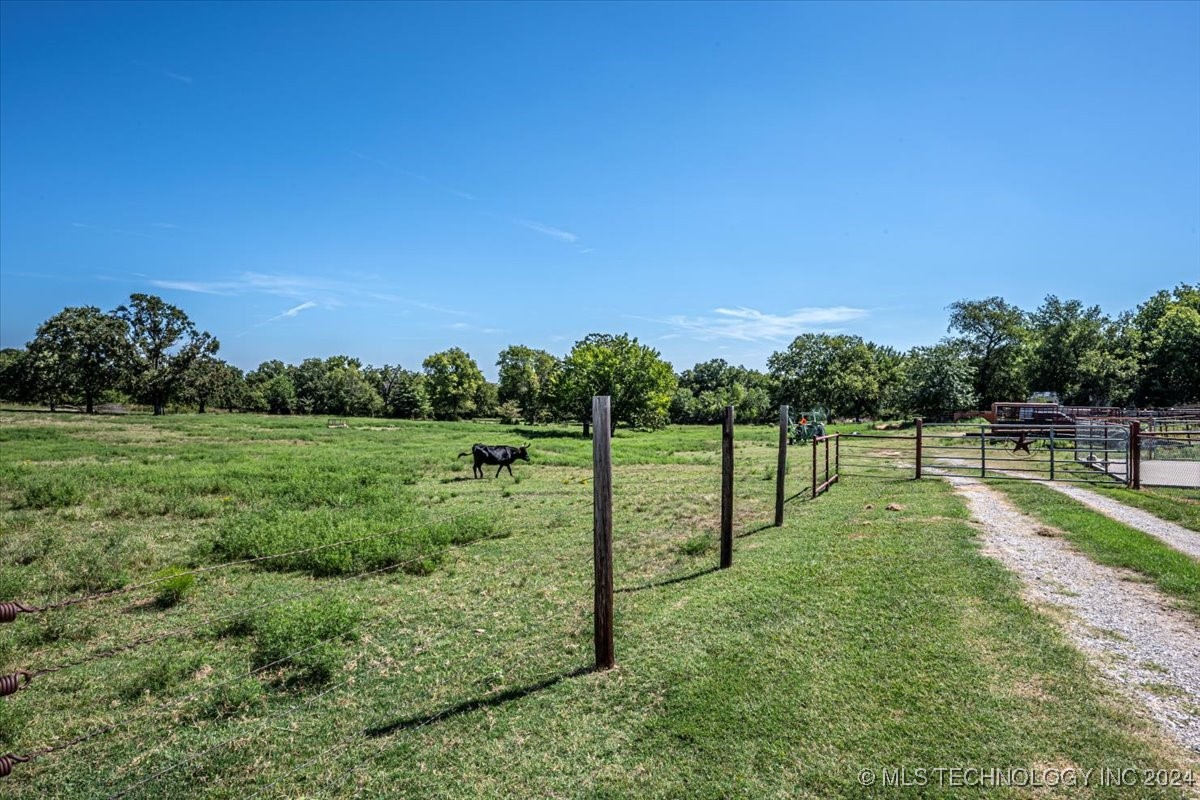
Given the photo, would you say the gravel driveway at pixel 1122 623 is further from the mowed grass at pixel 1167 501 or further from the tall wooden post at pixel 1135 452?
the tall wooden post at pixel 1135 452

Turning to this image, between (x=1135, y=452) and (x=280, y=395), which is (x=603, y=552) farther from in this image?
(x=280, y=395)

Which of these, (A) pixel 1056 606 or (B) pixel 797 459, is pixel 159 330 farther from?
(A) pixel 1056 606

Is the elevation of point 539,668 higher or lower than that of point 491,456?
lower

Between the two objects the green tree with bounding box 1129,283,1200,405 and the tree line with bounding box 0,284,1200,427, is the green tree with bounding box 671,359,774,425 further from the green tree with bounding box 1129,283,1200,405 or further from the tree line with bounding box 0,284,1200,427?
the green tree with bounding box 1129,283,1200,405

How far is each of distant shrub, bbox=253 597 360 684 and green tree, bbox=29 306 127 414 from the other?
78510mm

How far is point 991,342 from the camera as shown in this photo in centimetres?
6344

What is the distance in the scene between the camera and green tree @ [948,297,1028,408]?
203 ft

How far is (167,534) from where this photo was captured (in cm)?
1097

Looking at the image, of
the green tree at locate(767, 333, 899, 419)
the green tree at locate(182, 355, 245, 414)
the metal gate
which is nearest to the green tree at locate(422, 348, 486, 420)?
the green tree at locate(182, 355, 245, 414)

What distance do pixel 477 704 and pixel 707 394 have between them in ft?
299

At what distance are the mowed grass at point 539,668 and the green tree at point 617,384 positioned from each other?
34583 mm

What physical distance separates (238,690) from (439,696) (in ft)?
6.03

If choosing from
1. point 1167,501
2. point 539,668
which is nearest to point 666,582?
point 539,668

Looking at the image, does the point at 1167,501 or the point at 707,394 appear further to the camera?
the point at 707,394
